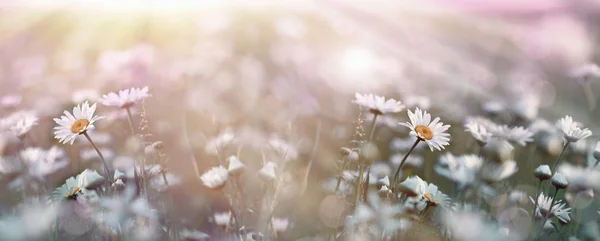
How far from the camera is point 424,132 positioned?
115cm

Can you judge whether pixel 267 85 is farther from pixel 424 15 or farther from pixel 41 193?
pixel 424 15

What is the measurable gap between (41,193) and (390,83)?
1.93 meters

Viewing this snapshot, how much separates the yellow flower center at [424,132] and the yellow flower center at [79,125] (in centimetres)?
65

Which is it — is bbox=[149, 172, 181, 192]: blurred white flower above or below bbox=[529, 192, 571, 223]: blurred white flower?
below

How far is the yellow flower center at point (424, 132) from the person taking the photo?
44.7 inches

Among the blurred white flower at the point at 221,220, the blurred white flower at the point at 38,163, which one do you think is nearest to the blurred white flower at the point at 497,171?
the blurred white flower at the point at 221,220

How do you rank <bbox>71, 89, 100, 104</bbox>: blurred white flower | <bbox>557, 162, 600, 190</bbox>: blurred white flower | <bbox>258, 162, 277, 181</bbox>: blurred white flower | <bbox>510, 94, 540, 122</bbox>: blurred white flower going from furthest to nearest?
<bbox>71, 89, 100, 104</bbox>: blurred white flower
<bbox>510, 94, 540, 122</bbox>: blurred white flower
<bbox>557, 162, 600, 190</bbox>: blurred white flower
<bbox>258, 162, 277, 181</bbox>: blurred white flower

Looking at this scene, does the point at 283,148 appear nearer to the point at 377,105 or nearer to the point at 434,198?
the point at 377,105

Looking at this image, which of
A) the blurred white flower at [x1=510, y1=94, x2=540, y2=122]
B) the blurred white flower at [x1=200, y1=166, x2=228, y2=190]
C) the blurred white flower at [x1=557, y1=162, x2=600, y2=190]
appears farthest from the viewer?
the blurred white flower at [x1=510, y1=94, x2=540, y2=122]

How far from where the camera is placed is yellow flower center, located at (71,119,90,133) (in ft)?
3.71

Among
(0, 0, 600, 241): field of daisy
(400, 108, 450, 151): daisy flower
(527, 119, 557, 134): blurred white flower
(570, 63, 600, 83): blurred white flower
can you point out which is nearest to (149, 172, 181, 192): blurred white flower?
(0, 0, 600, 241): field of daisy

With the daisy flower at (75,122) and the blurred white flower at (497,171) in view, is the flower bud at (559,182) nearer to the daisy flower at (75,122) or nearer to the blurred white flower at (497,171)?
the blurred white flower at (497,171)

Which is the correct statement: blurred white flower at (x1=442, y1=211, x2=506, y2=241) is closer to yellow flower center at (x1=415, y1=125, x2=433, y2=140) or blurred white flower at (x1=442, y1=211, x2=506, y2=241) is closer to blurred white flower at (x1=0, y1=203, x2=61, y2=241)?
yellow flower center at (x1=415, y1=125, x2=433, y2=140)

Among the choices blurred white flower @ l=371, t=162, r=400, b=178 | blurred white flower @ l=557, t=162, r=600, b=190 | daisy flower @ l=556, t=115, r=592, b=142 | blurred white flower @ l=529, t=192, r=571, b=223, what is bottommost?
blurred white flower @ l=371, t=162, r=400, b=178
